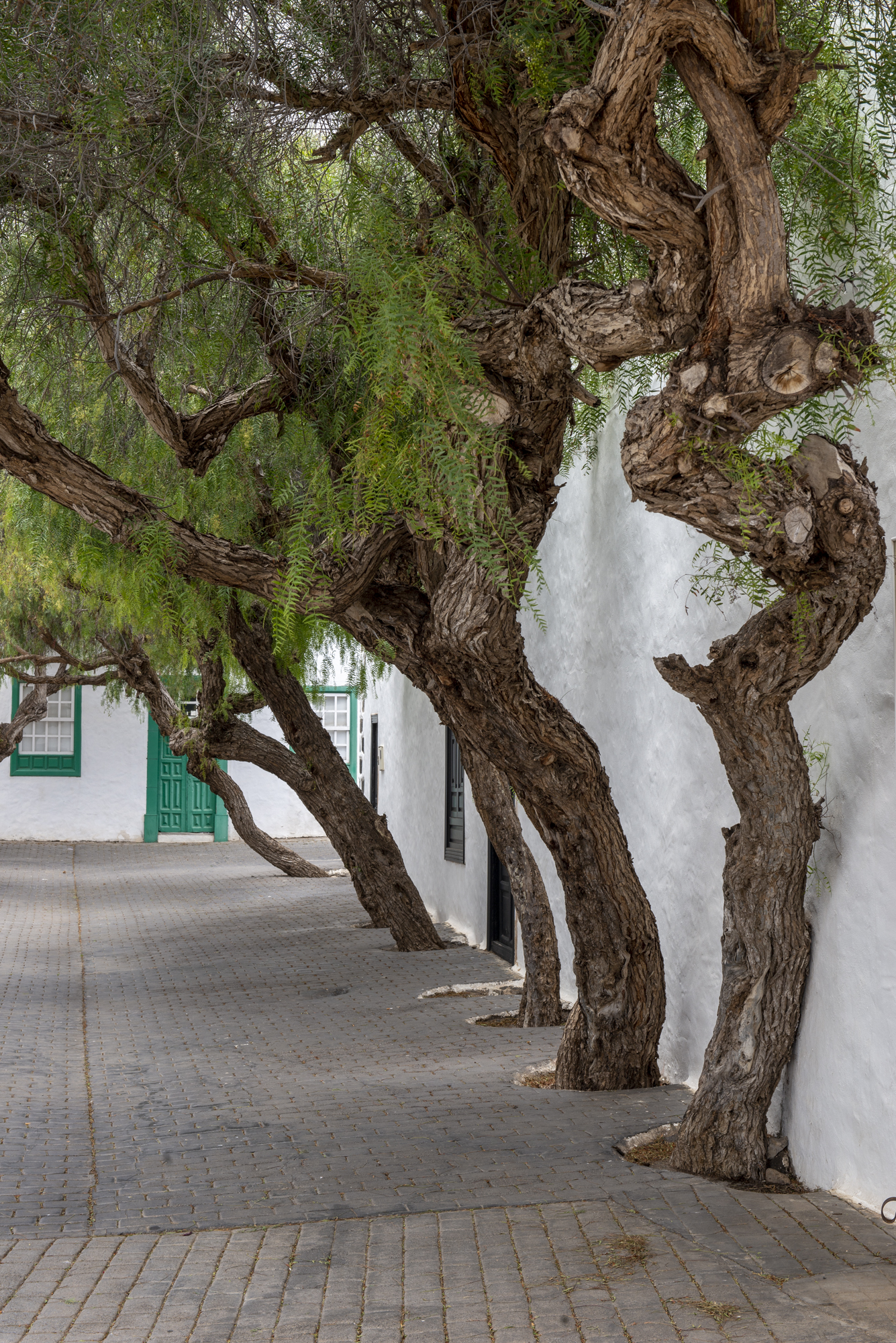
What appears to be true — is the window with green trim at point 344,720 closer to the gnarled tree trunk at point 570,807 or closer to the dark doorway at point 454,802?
the dark doorway at point 454,802

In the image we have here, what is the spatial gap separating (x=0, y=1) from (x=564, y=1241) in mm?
4737

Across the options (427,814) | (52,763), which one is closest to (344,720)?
(52,763)

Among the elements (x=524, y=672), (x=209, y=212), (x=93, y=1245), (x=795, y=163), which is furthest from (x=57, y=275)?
(x=93, y=1245)

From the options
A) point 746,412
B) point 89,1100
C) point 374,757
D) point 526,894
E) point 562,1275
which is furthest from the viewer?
point 374,757

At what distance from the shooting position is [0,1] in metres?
4.33

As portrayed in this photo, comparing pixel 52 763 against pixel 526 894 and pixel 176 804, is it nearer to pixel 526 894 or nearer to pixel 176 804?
pixel 176 804

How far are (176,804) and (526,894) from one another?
1747 cm

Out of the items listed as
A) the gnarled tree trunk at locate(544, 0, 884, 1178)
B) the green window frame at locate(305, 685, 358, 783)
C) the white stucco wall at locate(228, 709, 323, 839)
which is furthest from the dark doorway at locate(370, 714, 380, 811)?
the gnarled tree trunk at locate(544, 0, 884, 1178)

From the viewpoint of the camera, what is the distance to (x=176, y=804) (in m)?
24.8

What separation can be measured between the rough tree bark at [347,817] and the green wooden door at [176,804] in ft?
44.2

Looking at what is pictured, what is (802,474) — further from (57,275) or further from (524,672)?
(57,275)

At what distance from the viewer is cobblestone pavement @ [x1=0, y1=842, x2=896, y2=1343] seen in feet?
12.4

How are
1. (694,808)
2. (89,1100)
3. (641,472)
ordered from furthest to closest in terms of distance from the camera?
(89,1100)
(694,808)
(641,472)

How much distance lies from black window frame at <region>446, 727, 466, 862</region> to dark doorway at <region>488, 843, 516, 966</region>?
116 cm
